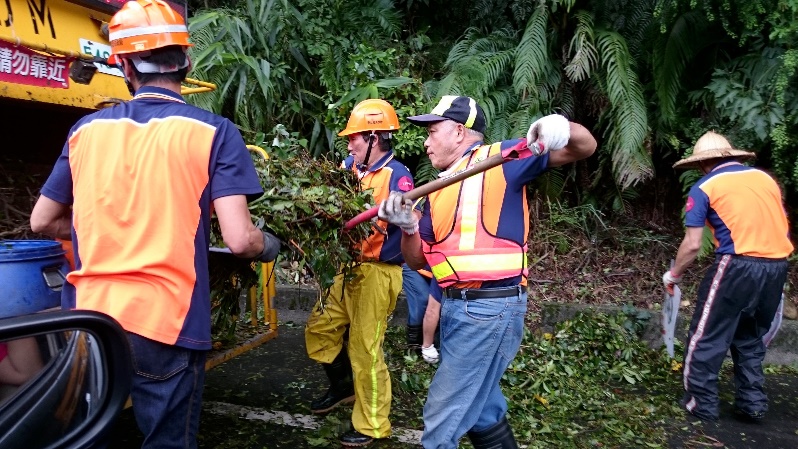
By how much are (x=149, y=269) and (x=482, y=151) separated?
1503mm

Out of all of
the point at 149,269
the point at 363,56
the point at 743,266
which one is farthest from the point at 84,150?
the point at 363,56

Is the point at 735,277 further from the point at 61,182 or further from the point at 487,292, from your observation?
the point at 61,182

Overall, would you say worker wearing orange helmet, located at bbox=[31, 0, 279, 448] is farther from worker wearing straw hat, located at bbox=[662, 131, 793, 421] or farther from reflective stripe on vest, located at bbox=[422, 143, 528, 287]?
worker wearing straw hat, located at bbox=[662, 131, 793, 421]

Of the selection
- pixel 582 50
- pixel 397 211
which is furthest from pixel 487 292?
pixel 582 50

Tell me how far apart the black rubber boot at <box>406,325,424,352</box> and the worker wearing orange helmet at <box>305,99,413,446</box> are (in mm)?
1352

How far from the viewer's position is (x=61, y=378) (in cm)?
140

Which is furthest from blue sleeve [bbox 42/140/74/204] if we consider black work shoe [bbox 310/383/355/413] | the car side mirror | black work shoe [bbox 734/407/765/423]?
black work shoe [bbox 734/407/765/423]

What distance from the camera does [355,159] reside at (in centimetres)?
393

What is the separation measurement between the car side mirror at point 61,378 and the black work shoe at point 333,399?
8.60 ft

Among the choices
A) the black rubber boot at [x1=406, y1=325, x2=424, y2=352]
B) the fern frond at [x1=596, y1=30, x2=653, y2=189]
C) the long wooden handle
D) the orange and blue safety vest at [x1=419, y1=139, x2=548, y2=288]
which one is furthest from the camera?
the fern frond at [x1=596, y1=30, x2=653, y2=189]

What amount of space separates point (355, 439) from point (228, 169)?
7.17 feet

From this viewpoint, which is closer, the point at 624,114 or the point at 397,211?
the point at 397,211

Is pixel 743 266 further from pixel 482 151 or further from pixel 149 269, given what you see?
pixel 149 269

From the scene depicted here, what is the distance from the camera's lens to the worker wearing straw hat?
152 inches
